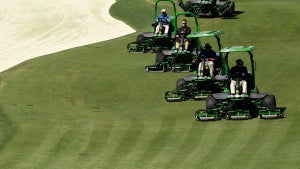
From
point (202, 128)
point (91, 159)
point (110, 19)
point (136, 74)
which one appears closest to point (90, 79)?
point (136, 74)

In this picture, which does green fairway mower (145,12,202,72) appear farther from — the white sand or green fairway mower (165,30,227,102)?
the white sand

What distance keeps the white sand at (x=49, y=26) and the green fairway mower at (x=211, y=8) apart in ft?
15.9

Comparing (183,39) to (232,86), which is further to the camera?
(183,39)

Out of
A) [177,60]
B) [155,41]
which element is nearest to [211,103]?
[177,60]

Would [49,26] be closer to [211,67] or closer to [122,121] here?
[211,67]

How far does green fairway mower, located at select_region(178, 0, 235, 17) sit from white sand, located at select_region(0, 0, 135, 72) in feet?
15.9

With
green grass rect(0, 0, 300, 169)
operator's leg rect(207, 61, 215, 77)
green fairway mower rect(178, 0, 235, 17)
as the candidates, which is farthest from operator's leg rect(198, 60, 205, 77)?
A: green fairway mower rect(178, 0, 235, 17)

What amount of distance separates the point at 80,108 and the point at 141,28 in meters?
31.6

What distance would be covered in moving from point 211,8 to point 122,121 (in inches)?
1341

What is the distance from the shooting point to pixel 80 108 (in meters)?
41.3

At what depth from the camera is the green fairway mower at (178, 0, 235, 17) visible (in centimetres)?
7081

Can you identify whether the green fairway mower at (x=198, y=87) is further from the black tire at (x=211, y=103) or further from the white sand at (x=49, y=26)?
the white sand at (x=49, y=26)

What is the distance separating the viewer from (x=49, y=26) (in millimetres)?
76625

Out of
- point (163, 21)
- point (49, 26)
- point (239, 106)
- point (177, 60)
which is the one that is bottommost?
point (239, 106)
